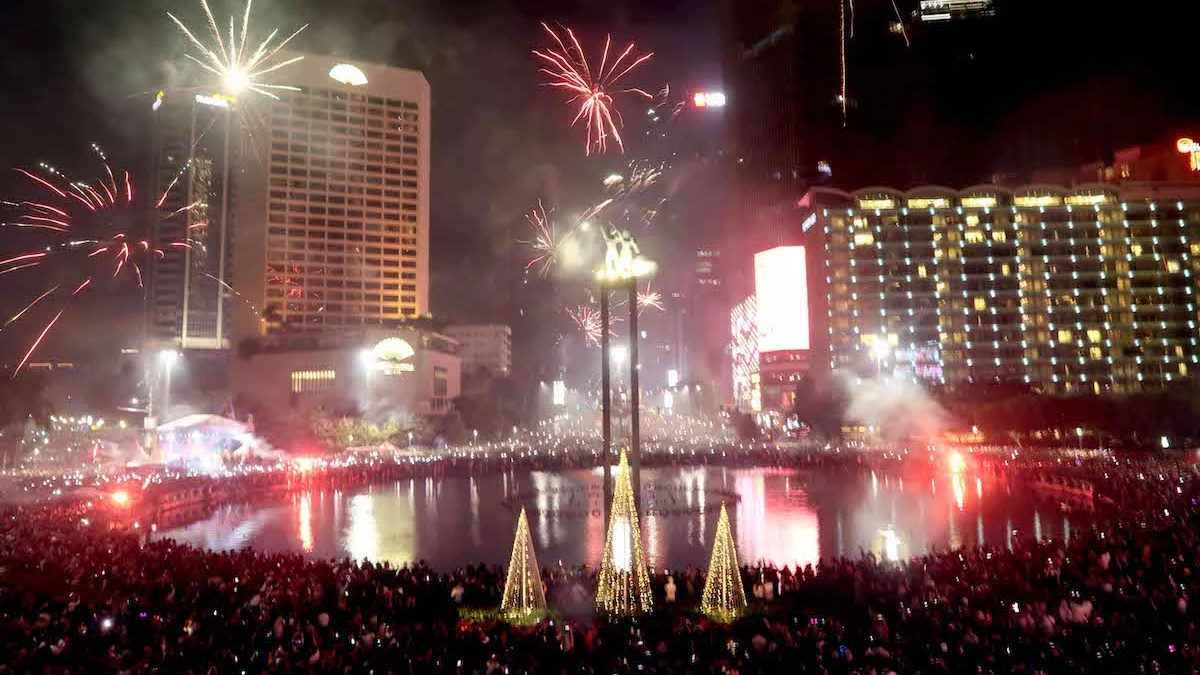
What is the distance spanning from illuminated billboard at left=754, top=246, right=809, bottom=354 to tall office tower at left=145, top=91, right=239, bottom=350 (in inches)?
2235

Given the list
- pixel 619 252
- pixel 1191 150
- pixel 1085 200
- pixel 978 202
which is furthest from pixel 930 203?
pixel 619 252

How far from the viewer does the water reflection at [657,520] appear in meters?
20.0

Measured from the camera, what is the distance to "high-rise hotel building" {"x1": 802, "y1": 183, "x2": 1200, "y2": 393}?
7081 centimetres

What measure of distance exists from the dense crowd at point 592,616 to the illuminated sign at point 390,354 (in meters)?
45.6

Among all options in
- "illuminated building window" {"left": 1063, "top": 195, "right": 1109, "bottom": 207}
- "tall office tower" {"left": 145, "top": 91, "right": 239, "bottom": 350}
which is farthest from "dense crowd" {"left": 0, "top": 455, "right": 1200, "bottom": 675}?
"tall office tower" {"left": 145, "top": 91, "right": 239, "bottom": 350}

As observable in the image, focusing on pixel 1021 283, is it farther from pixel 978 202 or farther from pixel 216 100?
pixel 216 100

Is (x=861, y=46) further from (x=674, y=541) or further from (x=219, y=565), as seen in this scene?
(x=219, y=565)

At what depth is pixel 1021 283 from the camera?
73.3 metres

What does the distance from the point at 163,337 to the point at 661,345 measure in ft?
390

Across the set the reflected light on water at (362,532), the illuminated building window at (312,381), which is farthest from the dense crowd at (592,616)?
the illuminated building window at (312,381)

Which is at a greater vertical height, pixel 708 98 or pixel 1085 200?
pixel 708 98

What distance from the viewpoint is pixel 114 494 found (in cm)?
2502

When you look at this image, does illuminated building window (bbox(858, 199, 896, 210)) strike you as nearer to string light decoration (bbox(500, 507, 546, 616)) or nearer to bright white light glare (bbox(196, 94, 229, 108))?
bright white light glare (bbox(196, 94, 229, 108))

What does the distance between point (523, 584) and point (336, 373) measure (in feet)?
172
